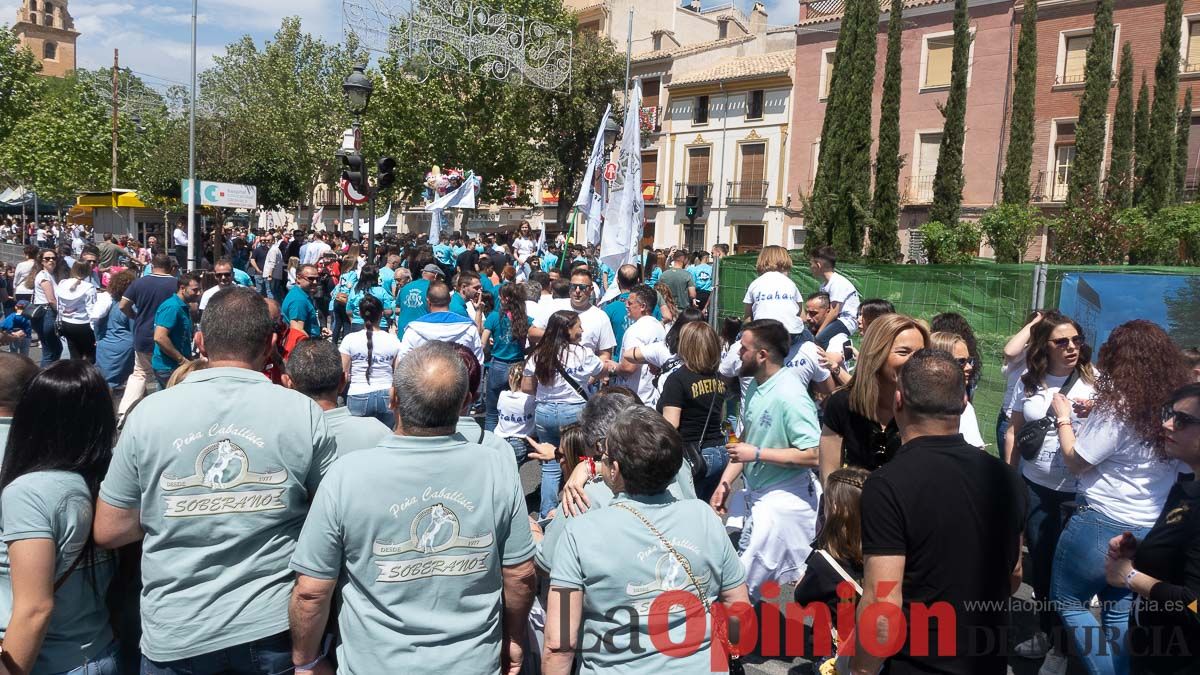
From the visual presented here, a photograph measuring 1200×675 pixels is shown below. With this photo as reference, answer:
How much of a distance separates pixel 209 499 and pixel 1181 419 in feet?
10.2

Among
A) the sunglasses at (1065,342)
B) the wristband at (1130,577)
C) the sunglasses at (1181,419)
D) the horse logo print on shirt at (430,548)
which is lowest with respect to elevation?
the wristband at (1130,577)

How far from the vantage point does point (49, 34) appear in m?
80.6

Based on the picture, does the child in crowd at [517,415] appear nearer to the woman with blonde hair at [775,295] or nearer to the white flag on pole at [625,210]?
the woman with blonde hair at [775,295]

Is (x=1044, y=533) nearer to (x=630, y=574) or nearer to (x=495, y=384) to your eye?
(x=630, y=574)

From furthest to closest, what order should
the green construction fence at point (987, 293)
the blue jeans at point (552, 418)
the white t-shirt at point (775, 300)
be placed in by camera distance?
the green construction fence at point (987, 293) < the white t-shirt at point (775, 300) < the blue jeans at point (552, 418)

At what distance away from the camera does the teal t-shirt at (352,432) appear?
3.05 metres

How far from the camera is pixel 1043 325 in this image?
166 inches

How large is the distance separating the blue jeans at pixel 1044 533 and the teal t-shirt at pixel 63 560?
12.7 ft

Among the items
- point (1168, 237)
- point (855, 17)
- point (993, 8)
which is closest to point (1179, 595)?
point (1168, 237)

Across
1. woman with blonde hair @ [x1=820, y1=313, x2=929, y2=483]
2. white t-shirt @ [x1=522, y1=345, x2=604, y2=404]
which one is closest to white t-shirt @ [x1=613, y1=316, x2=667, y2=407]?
white t-shirt @ [x1=522, y1=345, x2=604, y2=404]

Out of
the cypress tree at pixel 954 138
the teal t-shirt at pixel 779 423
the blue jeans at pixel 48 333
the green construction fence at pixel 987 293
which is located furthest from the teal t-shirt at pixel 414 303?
the cypress tree at pixel 954 138

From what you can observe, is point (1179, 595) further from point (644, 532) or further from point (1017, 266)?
point (1017, 266)

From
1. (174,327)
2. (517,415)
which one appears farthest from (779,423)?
(174,327)

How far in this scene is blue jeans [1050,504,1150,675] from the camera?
3.42 meters
